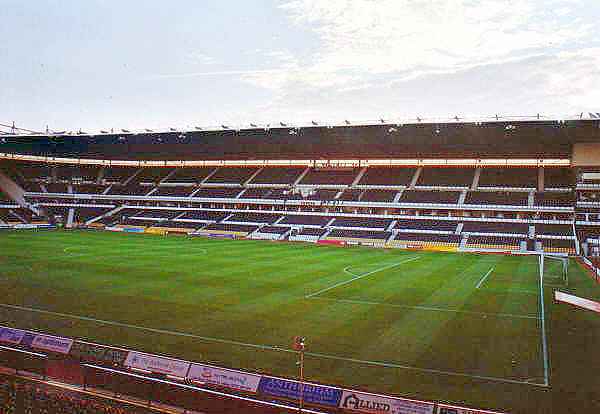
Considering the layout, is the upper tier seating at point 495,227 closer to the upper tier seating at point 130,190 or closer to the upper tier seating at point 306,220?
the upper tier seating at point 306,220

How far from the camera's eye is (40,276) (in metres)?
24.2

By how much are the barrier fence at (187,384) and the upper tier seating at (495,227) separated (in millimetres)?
44309

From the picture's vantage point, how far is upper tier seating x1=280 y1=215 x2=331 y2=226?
58.0 metres

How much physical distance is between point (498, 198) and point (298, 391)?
50037 mm

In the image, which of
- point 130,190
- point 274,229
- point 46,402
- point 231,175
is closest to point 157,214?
point 130,190

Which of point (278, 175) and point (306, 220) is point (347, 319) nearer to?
point (306, 220)

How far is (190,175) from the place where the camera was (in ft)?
242

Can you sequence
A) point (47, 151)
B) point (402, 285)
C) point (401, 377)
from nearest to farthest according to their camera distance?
point (401, 377), point (402, 285), point (47, 151)

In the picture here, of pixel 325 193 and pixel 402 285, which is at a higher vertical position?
pixel 325 193

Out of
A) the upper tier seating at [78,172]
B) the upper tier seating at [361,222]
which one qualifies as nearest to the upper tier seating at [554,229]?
the upper tier seating at [361,222]

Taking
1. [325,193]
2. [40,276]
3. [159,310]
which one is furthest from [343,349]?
[325,193]

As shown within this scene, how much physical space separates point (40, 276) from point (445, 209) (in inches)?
1677

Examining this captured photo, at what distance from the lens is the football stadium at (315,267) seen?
11.4 metres

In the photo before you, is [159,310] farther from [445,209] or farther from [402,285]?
[445,209]
